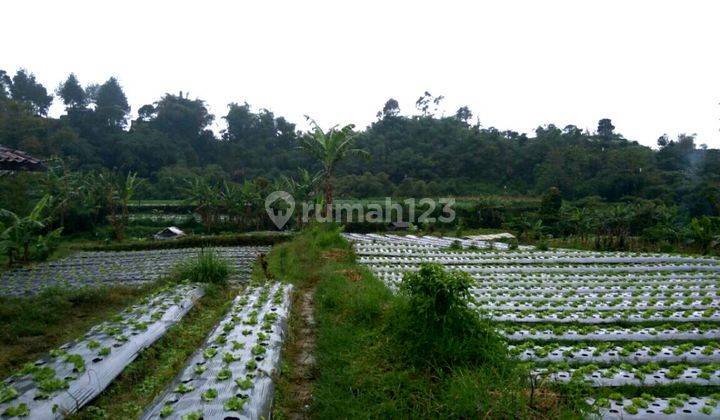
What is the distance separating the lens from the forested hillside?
32781 millimetres

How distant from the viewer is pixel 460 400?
12.3ft

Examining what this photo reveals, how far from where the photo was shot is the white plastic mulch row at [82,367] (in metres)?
3.95

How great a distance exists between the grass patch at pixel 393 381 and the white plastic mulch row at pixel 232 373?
266 mm

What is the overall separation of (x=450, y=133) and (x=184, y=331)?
129ft

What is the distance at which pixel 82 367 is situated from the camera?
15.7ft

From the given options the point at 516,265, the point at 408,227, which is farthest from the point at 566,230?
the point at 516,265

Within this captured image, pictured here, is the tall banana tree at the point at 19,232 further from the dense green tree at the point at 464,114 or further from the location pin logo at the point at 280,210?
the dense green tree at the point at 464,114

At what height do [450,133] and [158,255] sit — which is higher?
[450,133]

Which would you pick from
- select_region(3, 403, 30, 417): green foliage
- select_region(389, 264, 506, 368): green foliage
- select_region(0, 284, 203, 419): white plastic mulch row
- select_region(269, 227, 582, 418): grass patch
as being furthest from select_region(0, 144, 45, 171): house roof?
select_region(389, 264, 506, 368): green foliage

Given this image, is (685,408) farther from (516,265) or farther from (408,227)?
(408,227)

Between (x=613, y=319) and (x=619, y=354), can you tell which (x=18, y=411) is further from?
(x=613, y=319)

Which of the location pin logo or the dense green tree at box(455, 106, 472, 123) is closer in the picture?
the location pin logo

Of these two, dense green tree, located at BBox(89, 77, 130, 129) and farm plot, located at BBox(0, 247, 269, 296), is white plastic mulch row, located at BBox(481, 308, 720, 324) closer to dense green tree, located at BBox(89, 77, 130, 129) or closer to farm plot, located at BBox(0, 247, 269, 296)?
farm plot, located at BBox(0, 247, 269, 296)

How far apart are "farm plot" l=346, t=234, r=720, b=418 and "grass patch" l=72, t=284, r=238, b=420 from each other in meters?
3.36
